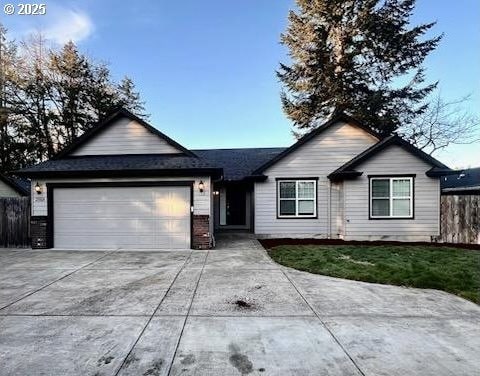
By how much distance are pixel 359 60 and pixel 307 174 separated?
13.5 meters

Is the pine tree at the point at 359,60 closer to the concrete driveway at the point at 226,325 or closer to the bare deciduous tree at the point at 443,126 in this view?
the bare deciduous tree at the point at 443,126

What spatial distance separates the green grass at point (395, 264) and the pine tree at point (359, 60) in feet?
42.7

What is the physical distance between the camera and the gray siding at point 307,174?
1321cm

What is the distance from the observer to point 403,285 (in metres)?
6.36

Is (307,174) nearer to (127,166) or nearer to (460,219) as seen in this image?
(460,219)

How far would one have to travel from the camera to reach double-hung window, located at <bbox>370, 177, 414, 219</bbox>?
40.0ft

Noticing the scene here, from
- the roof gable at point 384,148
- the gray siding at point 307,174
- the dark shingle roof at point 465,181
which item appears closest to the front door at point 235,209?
the gray siding at point 307,174

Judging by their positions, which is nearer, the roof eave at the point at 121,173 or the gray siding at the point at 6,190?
the roof eave at the point at 121,173

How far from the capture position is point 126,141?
12062 mm

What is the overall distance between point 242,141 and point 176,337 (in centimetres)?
2707

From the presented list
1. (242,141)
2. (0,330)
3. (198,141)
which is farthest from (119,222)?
(242,141)

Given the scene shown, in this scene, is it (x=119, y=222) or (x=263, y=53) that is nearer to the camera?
(x=119, y=222)

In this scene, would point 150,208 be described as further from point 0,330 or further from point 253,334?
point 253,334

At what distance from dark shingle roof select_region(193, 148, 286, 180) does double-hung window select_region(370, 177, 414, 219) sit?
620cm
